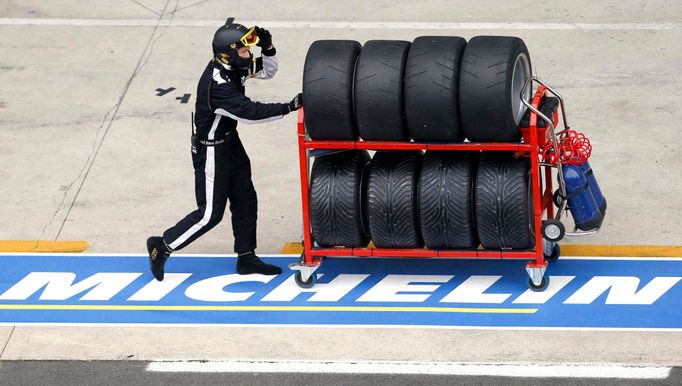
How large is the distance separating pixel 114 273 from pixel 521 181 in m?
3.12

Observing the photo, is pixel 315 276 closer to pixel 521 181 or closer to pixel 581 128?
pixel 521 181

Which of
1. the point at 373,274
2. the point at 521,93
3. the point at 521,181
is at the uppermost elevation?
the point at 521,93

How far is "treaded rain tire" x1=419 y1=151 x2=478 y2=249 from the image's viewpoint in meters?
8.98

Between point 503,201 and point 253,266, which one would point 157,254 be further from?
point 503,201

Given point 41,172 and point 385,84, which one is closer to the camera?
point 385,84

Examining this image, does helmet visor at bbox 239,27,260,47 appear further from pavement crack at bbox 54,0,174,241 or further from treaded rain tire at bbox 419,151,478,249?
pavement crack at bbox 54,0,174,241

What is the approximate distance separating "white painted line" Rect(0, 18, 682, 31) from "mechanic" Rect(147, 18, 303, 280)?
484cm

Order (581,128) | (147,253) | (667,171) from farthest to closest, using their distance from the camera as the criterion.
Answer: (581,128), (667,171), (147,253)

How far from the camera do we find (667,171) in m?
11.1

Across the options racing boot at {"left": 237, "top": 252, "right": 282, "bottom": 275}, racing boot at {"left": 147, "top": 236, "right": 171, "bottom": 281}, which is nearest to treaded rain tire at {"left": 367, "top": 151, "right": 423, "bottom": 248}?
racing boot at {"left": 237, "top": 252, "right": 282, "bottom": 275}

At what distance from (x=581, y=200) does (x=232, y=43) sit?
2.68 meters

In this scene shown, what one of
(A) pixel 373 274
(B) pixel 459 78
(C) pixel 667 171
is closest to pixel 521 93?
(B) pixel 459 78

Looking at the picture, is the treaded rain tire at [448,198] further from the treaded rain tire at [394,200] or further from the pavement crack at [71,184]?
the pavement crack at [71,184]

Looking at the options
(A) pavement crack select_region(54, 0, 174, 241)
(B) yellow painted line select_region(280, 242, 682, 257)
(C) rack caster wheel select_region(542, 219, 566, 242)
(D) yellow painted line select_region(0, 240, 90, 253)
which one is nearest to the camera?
(C) rack caster wheel select_region(542, 219, 566, 242)
